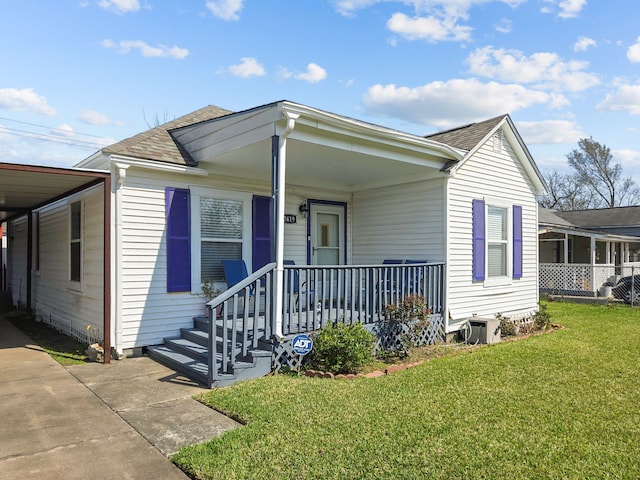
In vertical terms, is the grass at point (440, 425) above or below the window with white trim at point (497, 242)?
below

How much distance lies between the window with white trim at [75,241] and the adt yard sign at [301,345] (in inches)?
179

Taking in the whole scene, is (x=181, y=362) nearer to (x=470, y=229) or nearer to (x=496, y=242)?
(x=470, y=229)

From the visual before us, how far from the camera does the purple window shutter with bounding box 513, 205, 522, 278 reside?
30.4 feet

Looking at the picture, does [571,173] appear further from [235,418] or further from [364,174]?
[235,418]

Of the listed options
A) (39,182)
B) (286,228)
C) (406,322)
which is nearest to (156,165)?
(39,182)

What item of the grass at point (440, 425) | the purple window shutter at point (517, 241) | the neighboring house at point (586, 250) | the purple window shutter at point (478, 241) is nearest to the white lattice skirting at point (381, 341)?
the grass at point (440, 425)

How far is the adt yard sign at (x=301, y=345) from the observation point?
17.9 ft

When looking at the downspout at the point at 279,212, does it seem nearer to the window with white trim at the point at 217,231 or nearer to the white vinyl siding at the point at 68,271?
the window with white trim at the point at 217,231

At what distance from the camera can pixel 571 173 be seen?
4184 cm

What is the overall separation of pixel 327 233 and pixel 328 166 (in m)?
2.10

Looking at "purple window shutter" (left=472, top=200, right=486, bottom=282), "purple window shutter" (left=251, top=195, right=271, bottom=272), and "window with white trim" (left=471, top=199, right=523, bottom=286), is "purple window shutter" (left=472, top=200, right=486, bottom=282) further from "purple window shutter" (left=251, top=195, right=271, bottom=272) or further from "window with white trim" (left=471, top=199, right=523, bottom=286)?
"purple window shutter" (left=251, top=195, right=271, bottom=272)

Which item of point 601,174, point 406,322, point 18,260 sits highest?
point 601,174

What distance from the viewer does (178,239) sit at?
265 inches

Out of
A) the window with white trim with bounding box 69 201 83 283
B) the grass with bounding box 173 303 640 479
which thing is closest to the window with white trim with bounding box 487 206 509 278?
the grass with bounding box 173 303 640 479
